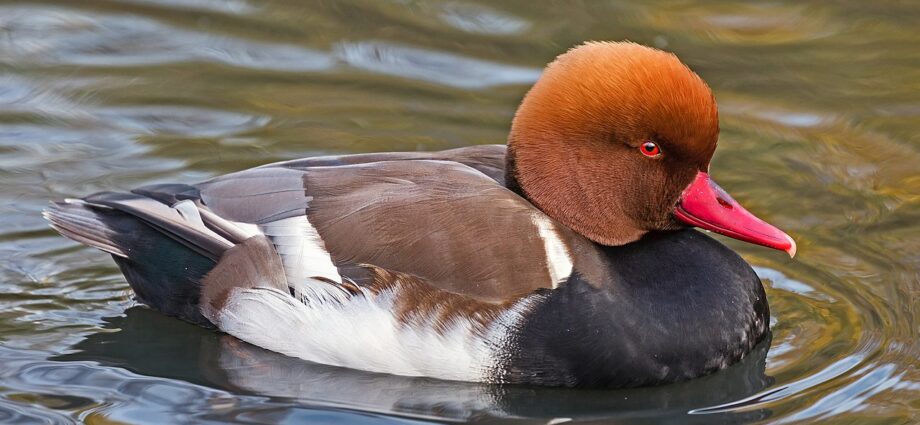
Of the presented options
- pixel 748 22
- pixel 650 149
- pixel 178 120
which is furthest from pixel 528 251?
pixel 748 22

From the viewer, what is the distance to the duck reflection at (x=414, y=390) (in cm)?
605

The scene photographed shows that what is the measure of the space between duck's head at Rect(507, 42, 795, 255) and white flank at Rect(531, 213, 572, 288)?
104 millimetres

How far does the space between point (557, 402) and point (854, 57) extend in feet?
16.1

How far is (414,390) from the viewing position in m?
6.19

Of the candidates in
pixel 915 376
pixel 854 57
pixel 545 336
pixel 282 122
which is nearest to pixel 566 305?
pixel 545 336

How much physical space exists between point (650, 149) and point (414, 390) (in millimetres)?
1417

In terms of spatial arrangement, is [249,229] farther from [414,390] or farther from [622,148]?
[622,148]

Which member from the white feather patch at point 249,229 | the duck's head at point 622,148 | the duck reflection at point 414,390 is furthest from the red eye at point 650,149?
the white feather patch at point 249,229

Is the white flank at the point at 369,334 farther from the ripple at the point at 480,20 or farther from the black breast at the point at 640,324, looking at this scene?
the ripple at the point at 480,20

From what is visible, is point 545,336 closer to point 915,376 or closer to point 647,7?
point 915,376

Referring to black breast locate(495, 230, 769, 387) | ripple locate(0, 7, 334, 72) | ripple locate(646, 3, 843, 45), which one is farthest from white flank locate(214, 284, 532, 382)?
ripple locate(646, 3, 843, 45)

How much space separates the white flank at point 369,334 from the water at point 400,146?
8 centimetres

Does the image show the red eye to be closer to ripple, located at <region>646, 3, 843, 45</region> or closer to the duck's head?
the duck's head

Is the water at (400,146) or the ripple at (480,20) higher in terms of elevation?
the ripple at (480,20)
